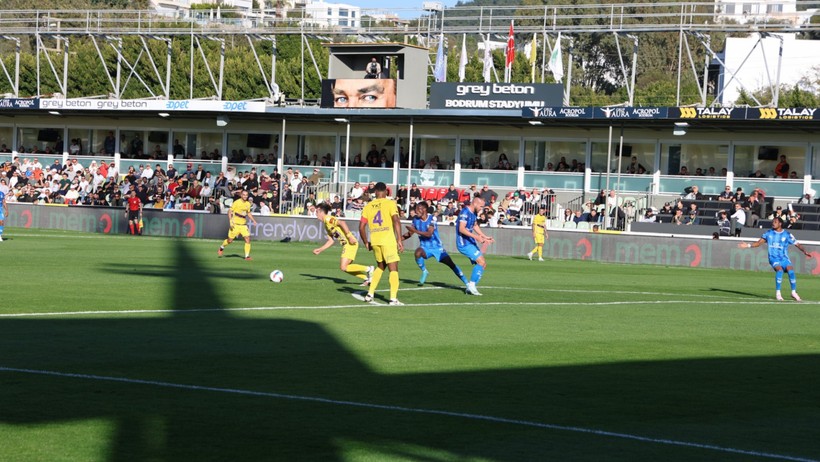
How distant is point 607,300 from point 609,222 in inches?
800

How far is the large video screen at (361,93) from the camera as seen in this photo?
46094mm

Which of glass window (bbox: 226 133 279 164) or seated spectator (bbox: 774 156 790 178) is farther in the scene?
glass window (bbox: 226 133 279 164)

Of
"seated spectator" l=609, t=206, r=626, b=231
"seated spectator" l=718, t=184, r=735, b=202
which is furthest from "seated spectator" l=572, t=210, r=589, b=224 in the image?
"seated spectator" l=718, t=184, r=735, b=202

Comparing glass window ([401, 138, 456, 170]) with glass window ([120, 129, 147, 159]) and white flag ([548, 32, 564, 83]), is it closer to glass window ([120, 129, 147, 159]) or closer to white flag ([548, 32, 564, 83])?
white flag ([548, 32, 564, 83])

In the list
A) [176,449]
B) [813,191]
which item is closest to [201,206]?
[813,191]

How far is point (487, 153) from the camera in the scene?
161ft

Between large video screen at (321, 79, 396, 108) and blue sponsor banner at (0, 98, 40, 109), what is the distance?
50.9 feet

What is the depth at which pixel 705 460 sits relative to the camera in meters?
7.87

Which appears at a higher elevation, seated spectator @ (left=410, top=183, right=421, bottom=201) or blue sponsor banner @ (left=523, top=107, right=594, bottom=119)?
blue sponsor banner @ (left=523, top=107, right=594, bottom=119)

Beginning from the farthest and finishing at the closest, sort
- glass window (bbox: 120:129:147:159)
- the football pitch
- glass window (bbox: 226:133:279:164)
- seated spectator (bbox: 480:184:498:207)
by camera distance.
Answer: glass window (bbox: 120:129:147:159) < glass window (bbox: 226:133:279:164) < seated spectator (bbox: 480:184:498:207) < the football pitch

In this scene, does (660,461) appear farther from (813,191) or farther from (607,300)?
(813,191)

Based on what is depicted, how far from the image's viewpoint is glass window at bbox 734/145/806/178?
142 feet

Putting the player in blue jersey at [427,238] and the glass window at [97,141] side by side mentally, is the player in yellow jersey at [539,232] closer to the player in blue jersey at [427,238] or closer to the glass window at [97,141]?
the player in blue jersey at [427,238]

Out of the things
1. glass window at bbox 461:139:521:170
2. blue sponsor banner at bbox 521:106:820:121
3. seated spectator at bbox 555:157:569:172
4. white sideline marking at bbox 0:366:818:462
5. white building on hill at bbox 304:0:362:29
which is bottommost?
white sideline marking at bbox 0:366:818:462
